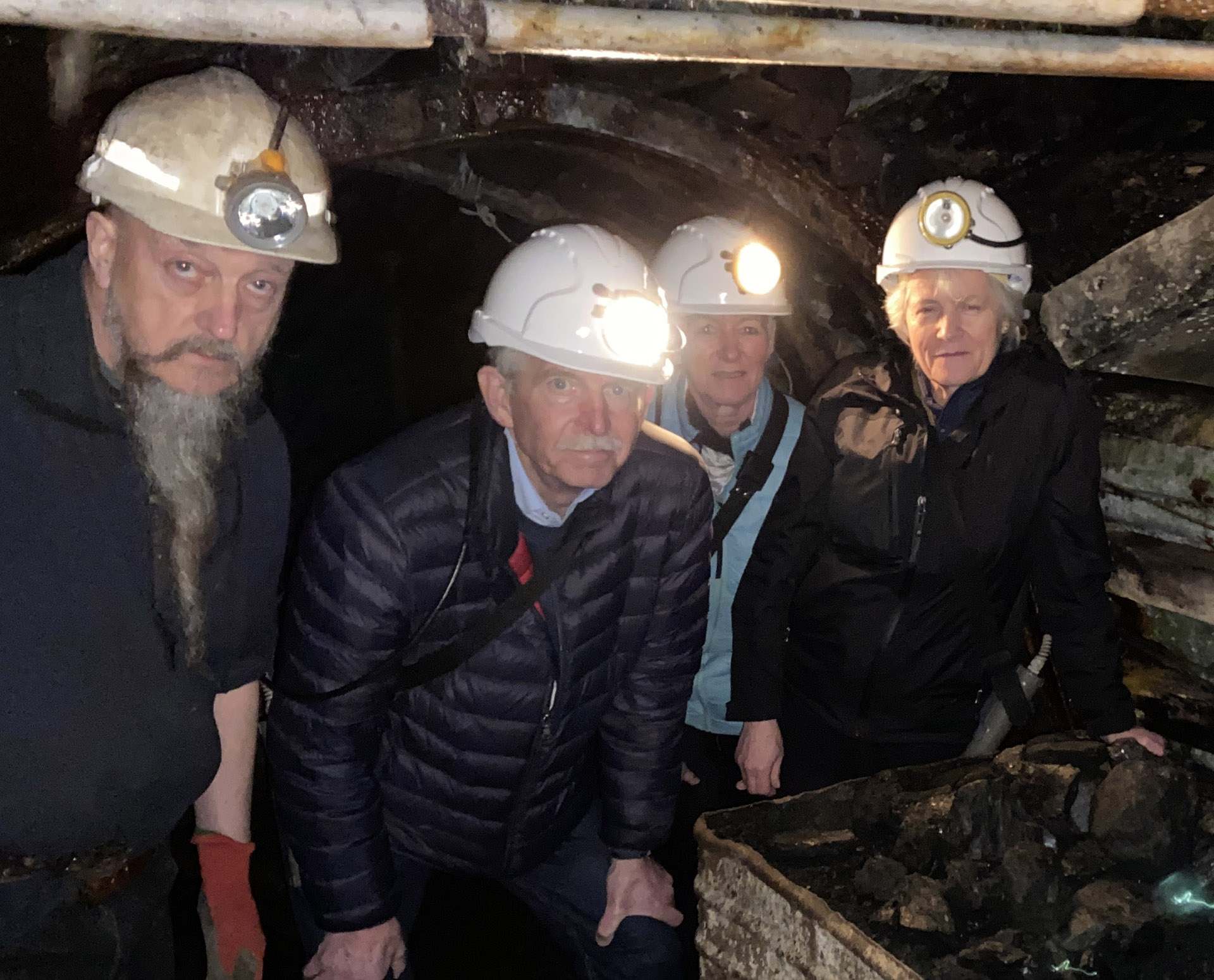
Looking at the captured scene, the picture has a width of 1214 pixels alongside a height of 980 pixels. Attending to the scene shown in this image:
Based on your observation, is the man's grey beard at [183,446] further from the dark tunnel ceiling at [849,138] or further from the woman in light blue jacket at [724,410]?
the dark tunnel ceiling at [849,138]

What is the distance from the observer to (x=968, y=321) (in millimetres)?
3045

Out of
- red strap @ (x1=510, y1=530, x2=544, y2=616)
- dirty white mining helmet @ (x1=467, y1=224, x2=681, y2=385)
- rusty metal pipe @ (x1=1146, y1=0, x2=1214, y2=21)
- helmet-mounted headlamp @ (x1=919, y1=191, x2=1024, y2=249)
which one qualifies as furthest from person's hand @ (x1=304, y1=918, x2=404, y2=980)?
rusty metal pipe @ (x1=1146, y1=0, x2=1214, y2=21)

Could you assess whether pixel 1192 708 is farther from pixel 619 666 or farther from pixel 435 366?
pixel 435 366

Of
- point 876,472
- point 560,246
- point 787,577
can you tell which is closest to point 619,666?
point 787,577

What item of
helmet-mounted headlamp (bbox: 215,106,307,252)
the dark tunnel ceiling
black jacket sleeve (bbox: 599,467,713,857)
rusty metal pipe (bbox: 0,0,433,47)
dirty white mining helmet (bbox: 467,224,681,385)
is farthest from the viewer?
the dark tunnel ceiling

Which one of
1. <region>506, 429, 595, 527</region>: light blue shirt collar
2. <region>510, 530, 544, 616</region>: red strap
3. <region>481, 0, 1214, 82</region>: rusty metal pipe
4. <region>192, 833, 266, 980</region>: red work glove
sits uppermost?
<region>481, 0, 1214, 82</region>: rusty metal pipe

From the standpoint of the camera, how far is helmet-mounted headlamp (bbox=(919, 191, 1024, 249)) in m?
3.13

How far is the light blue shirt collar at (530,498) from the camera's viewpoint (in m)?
2.59

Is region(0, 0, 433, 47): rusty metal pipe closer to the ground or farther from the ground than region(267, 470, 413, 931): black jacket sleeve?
farther from the ground

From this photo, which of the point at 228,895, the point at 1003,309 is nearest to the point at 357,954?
the point at 228,895

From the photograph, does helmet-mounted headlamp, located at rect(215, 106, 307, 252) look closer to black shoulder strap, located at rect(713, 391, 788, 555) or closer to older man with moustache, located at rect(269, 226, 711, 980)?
older man with moustache, located at rect(269, 226, 711, 980)

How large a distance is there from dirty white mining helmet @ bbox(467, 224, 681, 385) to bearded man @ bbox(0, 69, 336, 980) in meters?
0.58

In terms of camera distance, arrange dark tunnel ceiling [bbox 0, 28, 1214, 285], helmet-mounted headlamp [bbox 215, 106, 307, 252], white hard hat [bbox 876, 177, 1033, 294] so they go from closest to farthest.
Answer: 1. helmet-mounted headlamp [bbox 215, 106, 307, 252]
2. white hard hat [bbox 876, 177, 1033, 294]
3. dark tunnel ceiling [bbox 0, 28, 1214, 285]

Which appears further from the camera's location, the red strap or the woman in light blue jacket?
the woman in light blue jacket
